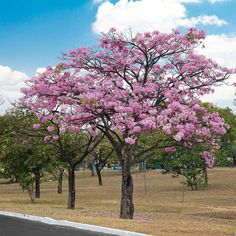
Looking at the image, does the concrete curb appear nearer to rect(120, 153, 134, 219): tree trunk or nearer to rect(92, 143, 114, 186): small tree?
rect(120, 153, 134, 219): tree trunk

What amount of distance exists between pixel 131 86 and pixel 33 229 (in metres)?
8.96

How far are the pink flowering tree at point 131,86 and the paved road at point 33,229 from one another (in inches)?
219

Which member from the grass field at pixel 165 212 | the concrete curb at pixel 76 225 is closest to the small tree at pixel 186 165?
the grass field at pixel 165 212

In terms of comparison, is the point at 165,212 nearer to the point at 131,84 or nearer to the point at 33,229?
the point at 131,84

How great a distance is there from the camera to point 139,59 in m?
21.5

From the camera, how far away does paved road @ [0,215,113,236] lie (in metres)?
13.1

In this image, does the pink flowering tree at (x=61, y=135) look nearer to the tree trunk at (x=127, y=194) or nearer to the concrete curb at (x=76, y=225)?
the tree trunk at (x=127, y=194)

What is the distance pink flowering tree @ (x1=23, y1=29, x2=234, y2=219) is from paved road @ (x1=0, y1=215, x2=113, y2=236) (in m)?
5.57

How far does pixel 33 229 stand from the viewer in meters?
14.2

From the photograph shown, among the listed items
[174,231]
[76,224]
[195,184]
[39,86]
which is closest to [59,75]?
[39,86]

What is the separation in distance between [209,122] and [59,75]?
6.57 meters

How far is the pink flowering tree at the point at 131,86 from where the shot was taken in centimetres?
2006

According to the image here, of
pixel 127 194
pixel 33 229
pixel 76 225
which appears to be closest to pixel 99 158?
pixel 127 194

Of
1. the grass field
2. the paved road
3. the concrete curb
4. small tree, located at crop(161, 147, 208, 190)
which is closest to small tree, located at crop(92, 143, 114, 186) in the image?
the grass field
